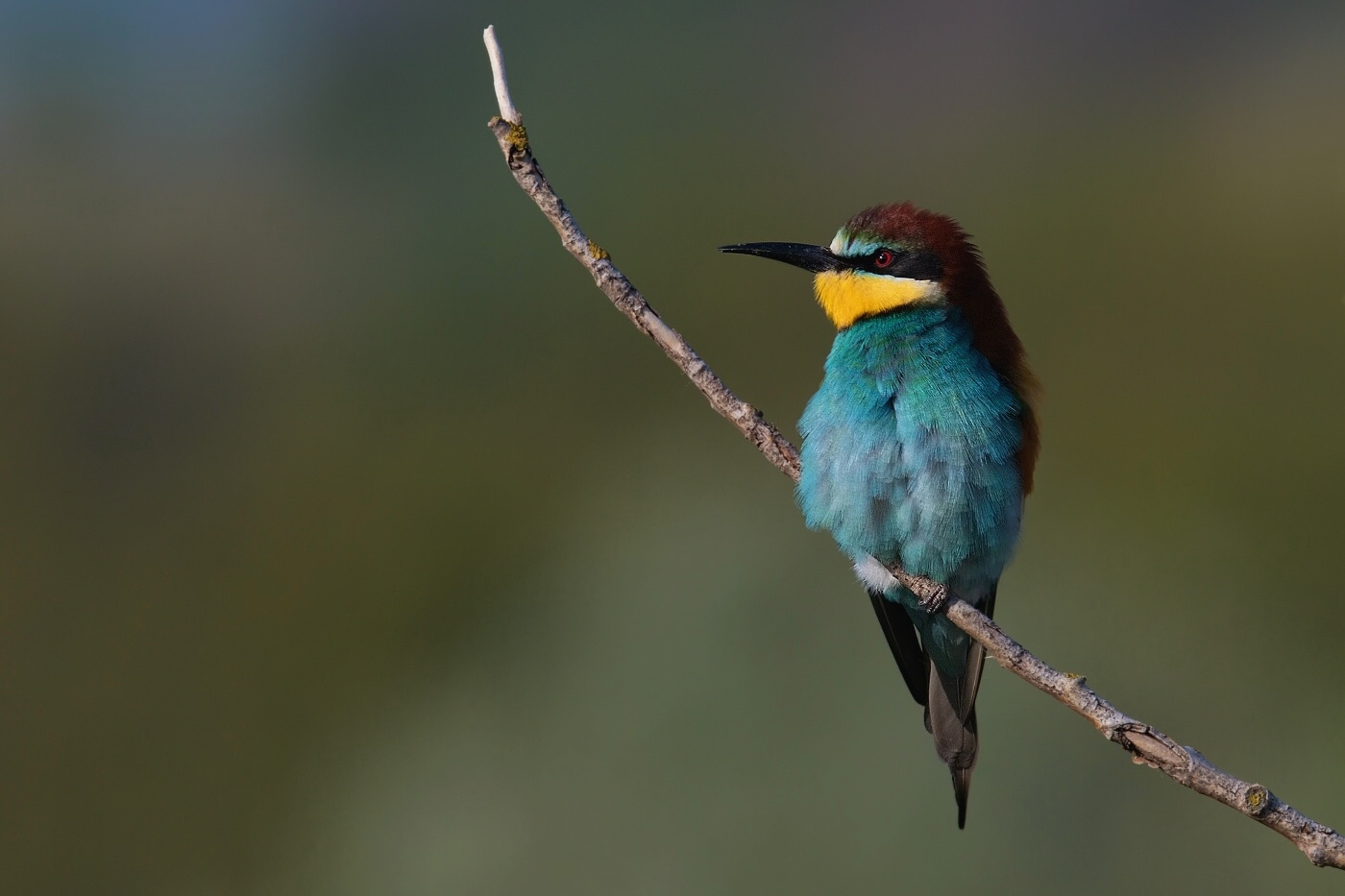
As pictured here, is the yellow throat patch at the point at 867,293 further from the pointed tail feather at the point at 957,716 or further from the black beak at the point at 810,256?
the pointed tail feather at the point at 957,716

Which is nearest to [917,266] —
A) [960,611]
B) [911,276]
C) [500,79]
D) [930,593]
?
[911,276]

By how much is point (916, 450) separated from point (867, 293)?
26 centimetres

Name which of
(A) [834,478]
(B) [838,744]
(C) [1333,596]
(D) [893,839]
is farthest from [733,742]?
(C) [1333,596]

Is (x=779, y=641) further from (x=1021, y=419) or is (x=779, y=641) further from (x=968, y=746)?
(x=1021, y=419)

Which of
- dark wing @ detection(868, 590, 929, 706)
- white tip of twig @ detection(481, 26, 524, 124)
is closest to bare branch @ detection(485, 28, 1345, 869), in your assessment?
white tip of twig @ detection(481, 26, 524, 124)

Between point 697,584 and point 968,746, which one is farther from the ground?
point 697,584

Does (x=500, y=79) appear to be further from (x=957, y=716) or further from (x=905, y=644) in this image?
(x=957, y=716)

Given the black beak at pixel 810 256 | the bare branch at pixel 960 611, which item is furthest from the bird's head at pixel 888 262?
the bare branch at pixel 960 611

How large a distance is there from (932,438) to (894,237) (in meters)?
0.32

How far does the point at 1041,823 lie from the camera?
8.71 feet

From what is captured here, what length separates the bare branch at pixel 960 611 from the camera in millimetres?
1020

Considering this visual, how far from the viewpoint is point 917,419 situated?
154cm

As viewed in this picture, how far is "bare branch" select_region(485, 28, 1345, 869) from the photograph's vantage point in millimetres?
1020

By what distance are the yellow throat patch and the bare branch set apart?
307mm
